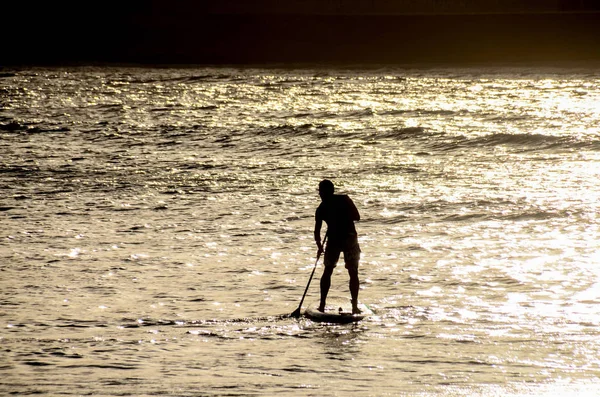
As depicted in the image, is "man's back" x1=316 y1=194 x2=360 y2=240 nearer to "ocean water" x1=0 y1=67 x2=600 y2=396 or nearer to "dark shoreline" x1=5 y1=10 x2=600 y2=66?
"ocean water" x1=0 y1=67 x2=600 y2=396

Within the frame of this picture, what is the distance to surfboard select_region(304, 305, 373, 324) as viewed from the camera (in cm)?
897

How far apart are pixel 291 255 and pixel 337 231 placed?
3.05 meters

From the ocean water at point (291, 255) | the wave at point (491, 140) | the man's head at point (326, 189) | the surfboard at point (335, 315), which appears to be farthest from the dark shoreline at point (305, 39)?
the man's head at point (326, 189)

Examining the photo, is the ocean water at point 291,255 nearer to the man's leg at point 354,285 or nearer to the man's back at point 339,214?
the man's leg at point 354,285

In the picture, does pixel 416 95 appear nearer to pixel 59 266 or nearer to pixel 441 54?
pixel 441 54

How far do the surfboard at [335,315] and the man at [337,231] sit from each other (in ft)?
0.24

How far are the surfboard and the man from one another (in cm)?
7

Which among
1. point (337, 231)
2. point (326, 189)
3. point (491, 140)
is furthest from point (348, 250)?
point (491, 140)

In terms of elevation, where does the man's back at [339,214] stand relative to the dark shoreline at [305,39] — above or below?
below

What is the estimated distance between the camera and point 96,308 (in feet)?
31.5

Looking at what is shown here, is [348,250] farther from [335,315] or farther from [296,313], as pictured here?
[296,313]

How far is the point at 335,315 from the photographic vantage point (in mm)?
9055

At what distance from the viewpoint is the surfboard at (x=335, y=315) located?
897 cm

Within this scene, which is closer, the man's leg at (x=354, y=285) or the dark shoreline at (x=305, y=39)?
the man's leg at (x=354, y=285)
